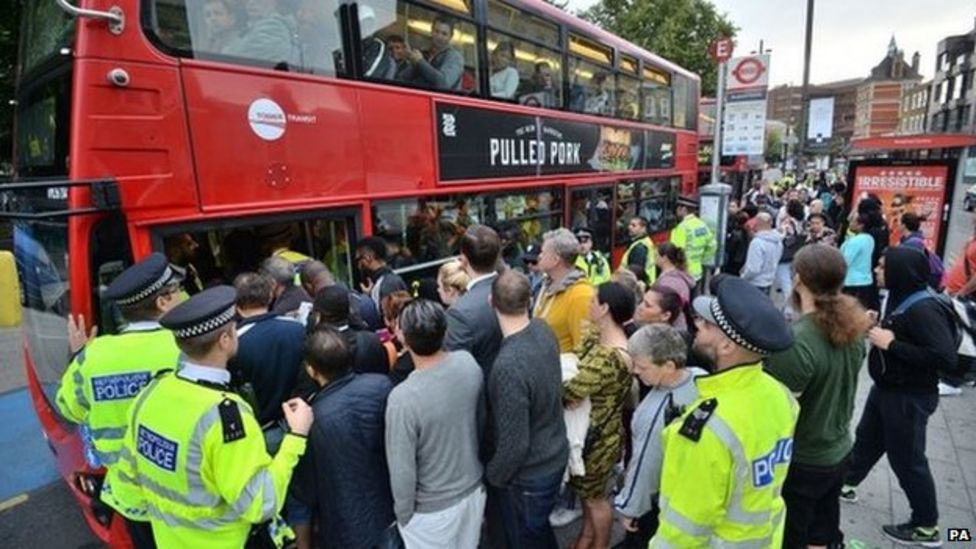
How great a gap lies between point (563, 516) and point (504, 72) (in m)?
4.35

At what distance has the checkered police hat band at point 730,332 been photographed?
1928mm

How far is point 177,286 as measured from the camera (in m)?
2.60

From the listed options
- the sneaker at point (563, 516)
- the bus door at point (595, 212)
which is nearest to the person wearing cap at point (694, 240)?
the bus door at point (595, 212)

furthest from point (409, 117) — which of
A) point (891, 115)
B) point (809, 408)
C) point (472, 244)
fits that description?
point (891, 115)

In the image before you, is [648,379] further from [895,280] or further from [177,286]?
[177,286]

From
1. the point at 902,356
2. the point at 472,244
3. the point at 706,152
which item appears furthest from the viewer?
the point at 706,152

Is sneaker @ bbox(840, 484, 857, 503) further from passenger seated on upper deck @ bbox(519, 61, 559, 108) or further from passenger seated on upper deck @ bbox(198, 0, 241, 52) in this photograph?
passenger seated on upper deck @ bbox(198, 0, 241, 52)

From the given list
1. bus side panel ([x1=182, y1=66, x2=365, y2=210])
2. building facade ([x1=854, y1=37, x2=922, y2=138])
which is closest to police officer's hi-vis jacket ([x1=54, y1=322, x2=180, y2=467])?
bus side panel ([x1=182, y1=66, x2=365, y2=210])

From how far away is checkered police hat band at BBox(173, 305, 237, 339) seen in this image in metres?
2.02

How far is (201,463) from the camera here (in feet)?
6.39

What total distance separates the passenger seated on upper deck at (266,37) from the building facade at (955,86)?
61850 mm

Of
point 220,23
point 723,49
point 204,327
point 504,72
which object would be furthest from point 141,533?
point 723,49

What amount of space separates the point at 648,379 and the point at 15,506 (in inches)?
188

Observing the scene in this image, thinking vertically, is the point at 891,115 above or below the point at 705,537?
above
